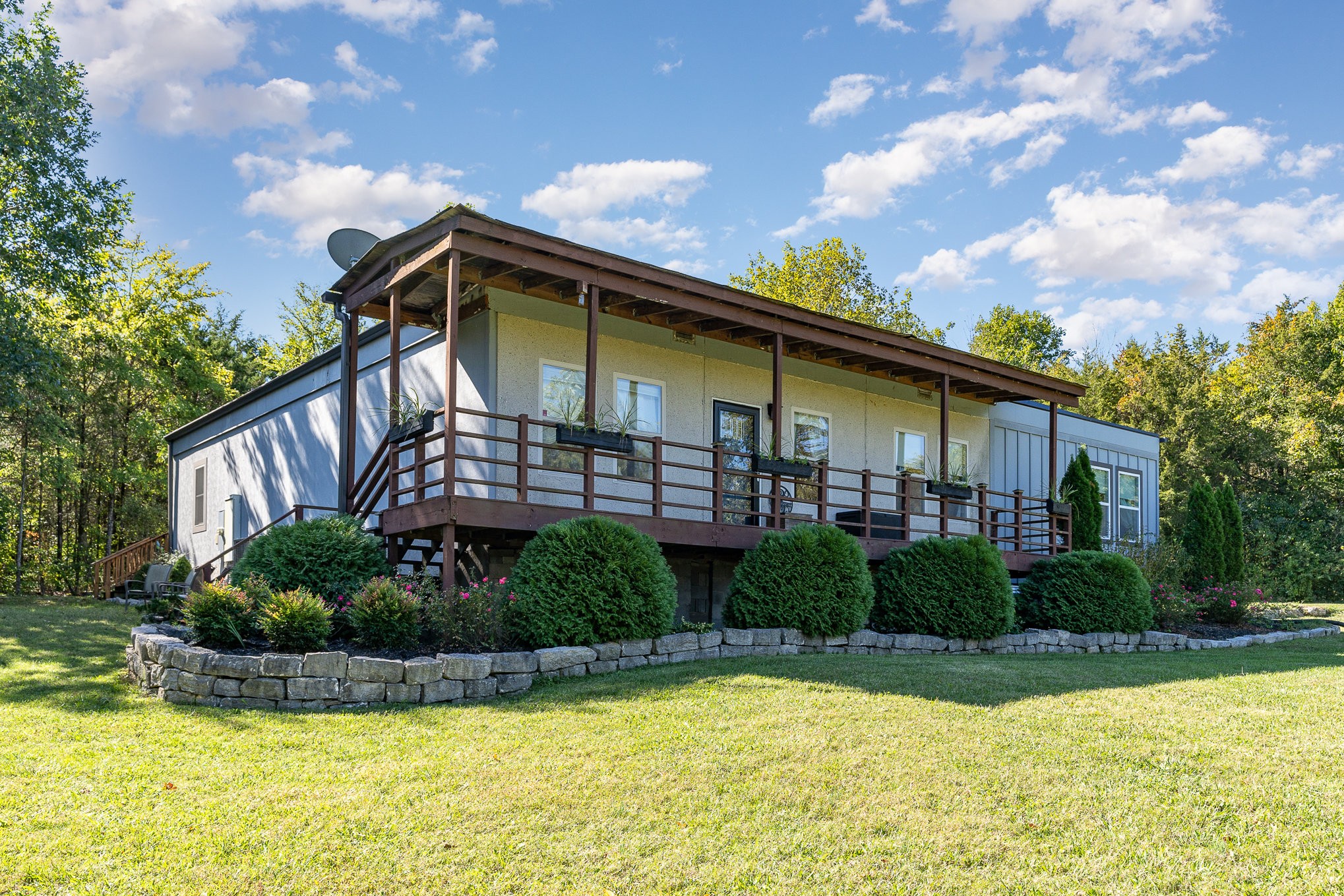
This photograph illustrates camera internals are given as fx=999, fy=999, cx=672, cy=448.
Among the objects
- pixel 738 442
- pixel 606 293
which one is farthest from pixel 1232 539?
pixel 606 293

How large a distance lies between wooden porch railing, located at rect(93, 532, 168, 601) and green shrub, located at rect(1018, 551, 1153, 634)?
16345 millimetres

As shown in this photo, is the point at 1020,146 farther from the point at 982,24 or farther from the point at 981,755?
the point at 981,755

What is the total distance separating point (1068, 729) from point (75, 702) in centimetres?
731

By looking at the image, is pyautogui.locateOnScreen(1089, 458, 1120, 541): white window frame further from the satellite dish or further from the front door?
the satellite dish

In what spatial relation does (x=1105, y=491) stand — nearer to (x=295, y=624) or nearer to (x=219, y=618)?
(x=295, y=624)

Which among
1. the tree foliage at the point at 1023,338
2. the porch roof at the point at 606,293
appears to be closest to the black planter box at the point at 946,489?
the porch roof at the point at 606,293

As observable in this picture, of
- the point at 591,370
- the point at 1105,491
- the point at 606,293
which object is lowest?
the point at 1105,491

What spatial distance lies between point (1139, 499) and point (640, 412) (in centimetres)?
1237

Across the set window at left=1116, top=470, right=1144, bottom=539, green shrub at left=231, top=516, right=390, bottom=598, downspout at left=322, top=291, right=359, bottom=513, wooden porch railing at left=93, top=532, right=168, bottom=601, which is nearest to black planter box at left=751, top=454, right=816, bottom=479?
green shrub at left=231, top=516, right=390, bottom=598

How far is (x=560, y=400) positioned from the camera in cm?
1141

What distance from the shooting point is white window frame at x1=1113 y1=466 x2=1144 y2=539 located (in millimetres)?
19141

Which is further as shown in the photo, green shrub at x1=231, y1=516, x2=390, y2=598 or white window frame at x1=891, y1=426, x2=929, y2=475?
white window frame at x1=891, y1=426, x2=929, y2=475

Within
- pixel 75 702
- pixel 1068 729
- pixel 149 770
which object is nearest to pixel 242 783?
pixel 149 770

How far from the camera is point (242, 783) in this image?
216 inches
